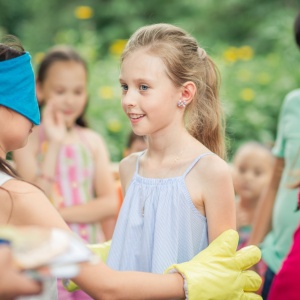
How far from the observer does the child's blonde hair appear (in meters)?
2.69

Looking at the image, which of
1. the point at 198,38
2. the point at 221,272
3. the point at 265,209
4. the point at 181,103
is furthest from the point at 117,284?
the point at 198,38

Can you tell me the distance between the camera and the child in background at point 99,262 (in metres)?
2.12

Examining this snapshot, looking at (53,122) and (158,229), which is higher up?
(53,122)

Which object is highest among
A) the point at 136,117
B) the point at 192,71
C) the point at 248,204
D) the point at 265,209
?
the point at 192,71

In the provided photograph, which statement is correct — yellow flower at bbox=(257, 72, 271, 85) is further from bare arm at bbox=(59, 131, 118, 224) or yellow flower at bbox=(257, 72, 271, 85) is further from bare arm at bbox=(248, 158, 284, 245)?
bare arm at bbox=(248, 158, 284, 245)

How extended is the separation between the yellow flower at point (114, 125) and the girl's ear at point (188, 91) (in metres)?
3.54

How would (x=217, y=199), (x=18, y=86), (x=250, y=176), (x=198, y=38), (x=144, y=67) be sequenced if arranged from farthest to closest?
(x=198, y=38), (x=250, y=176), (x=144, y=67), (x=217, y=199), (x=18, y=86)

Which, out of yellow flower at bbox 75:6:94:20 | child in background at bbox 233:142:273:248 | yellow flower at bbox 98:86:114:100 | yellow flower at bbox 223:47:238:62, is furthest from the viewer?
yellow flower at bbox 75:6:94:20

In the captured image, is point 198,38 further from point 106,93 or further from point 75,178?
point 75,178

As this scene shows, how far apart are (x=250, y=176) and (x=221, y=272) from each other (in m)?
3.16

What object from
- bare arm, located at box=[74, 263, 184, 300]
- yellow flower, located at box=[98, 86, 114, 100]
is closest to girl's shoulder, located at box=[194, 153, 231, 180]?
bare arm, located at box=[74, 263, 184, 300]

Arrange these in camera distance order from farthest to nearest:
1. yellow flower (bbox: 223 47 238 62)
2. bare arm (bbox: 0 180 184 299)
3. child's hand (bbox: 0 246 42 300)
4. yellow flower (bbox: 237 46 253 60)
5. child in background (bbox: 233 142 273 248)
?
yellow flower (bbox: 237 46 253 60), yellow flower (bbox: 223 47 238 62), child in background (bbox: 233 142 273 248), bare arm (bbox: 0 180 184 299), child's hand (bbox: 0 246 42 300)

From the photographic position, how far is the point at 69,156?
4.17 m

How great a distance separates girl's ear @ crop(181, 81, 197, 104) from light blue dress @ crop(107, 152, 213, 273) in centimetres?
24
